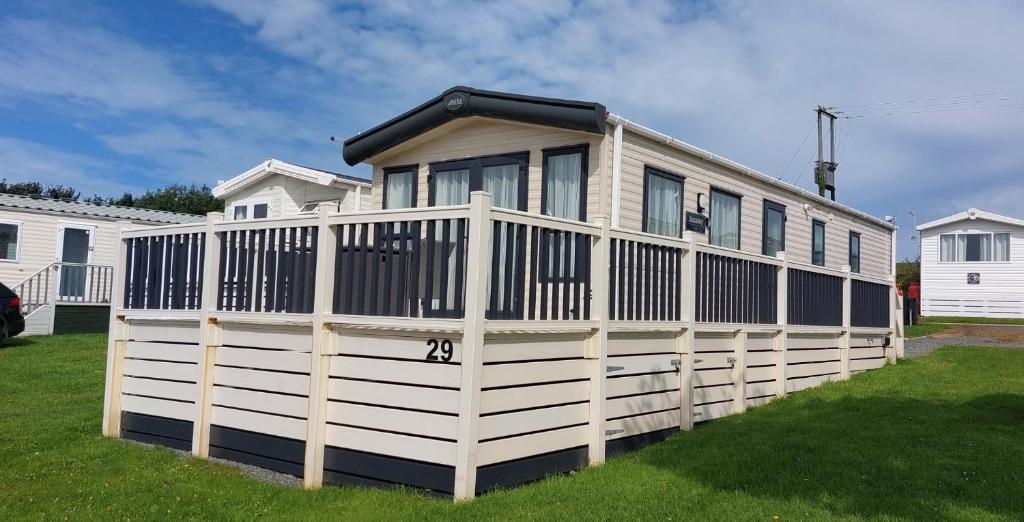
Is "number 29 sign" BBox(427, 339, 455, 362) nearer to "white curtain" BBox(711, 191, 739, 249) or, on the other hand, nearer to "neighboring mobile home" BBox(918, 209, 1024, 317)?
"white curtain" BBox(711, 191, 739, 249)

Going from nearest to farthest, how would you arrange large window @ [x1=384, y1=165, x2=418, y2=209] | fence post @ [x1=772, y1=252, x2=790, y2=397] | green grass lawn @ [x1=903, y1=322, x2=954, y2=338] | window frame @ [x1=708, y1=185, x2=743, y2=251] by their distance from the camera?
fence post @ [x1=772, y1=252, x2=790, y2=397] → large window @ [x1=384, y1=165, x2=418, y2=209] → window frame @ [x1=708, y1=185, x2=743, y2=251] → green grass lawn @ [x1=903, y1=322, x2=954, y2=338]

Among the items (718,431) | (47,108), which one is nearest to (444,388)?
(718,431)

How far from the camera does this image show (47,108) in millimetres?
29750

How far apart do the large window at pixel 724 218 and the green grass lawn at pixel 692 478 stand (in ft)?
10.6

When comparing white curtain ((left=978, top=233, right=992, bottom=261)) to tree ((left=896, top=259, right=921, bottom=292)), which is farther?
tree ((left=896, top=259, right=921, bottom=292))

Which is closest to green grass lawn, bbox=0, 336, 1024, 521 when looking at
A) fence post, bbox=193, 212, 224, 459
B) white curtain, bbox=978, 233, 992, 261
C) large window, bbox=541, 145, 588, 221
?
fence post, bbox=193, 212, 224, 459

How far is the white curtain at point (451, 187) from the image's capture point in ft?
30.9

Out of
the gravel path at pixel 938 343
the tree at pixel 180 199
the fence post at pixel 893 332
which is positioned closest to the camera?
the fence post at pixel 893 332

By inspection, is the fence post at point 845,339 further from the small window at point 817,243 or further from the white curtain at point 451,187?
the white curtain at point 451,187

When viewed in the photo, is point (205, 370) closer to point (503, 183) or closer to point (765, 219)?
point (503, 183)

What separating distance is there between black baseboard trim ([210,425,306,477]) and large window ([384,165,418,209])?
4.86 metres

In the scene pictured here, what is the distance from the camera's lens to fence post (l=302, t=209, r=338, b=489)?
A: 509 centimetres

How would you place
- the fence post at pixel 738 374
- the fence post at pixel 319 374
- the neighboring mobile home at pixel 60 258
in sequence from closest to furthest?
the fence post at pixel 319 374, the fence post at pixel 738 374, the neighboring mobile home at pixel 60 258

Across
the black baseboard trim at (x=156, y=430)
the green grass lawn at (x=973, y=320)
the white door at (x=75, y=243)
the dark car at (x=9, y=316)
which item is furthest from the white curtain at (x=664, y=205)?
the green grass lawn at (x=973, y=320)
